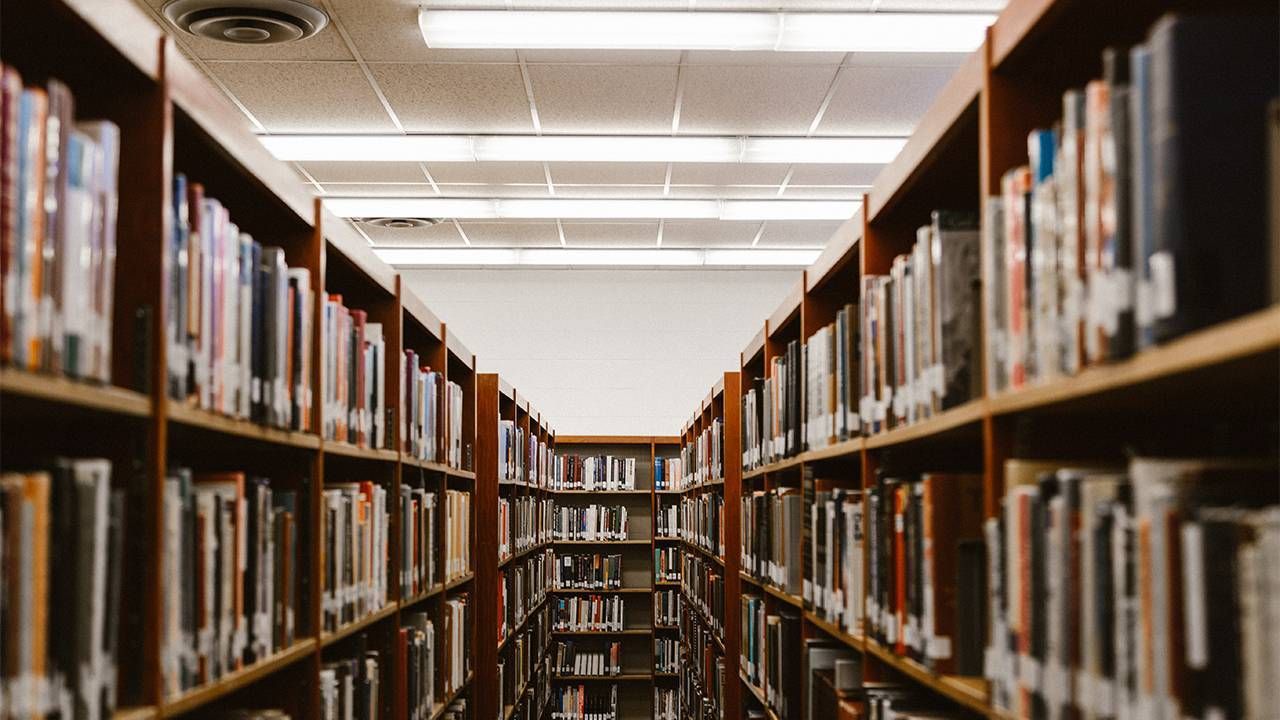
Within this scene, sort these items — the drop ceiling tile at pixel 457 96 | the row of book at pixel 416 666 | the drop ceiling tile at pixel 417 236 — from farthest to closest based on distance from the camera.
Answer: the drop ceiling tile at pixel 417 236
the drop ceiling tile at pixel 457 96
the row of book at pixel 416 666

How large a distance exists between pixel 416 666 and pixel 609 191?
4405mm

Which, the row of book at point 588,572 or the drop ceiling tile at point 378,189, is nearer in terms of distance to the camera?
the drop ceiling tile at point 378,189

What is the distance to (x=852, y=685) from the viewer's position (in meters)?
2.58

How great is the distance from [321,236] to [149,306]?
0.92m

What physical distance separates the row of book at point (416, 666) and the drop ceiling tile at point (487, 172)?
3462 millimetres

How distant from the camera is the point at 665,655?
871cm

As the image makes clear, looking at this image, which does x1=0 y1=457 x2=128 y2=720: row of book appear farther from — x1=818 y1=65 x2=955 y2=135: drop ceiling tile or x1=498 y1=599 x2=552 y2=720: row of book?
x1=818 y1=65 x2=955 y2=135: drop ceiling tile

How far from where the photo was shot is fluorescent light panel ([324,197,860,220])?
7.52m

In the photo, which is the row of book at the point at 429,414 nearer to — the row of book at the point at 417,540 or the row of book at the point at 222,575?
the row of book at the point at 417,540

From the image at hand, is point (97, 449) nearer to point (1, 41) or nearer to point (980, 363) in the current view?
point (1, 41)

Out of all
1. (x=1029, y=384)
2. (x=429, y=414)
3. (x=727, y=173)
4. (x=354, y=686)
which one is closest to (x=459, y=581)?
(x=429, y=414)

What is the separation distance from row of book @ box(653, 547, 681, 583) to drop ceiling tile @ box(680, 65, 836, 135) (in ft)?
13.1

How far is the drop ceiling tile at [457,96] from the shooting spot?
17.2ft

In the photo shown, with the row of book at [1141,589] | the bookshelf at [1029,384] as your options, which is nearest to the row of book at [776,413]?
the bookshelf at [1029,384]
